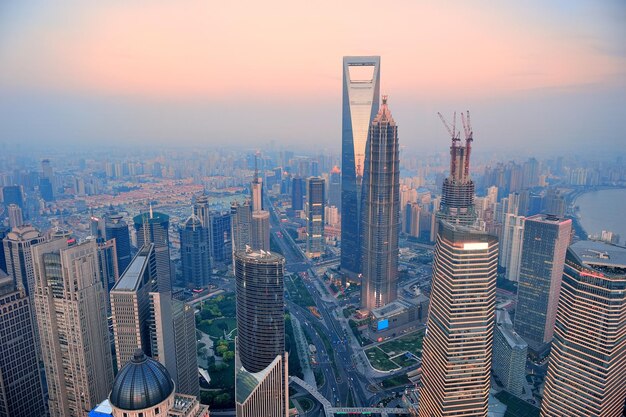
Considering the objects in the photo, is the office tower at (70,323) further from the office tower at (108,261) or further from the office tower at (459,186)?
the office tower at (459,186)

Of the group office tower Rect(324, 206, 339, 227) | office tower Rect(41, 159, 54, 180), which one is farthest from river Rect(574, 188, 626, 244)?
office tower Rect(41, 159, 54, 180)

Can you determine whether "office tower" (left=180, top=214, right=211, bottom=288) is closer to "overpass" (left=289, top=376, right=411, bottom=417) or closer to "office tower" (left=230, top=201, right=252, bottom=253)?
"office tower" (left=230, top=201, right=252, bottom=253)

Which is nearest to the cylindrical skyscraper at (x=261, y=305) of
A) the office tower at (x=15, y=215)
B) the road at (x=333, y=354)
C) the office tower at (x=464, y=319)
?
the road at (x=333, y=354)

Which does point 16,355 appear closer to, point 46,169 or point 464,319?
point 464,319

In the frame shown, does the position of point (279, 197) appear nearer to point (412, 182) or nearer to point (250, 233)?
point (412, 182)

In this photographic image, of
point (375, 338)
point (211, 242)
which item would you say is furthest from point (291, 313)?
point (211, 242)

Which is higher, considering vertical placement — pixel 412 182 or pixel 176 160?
pixel 176 160

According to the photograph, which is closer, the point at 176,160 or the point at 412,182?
the point at 176,160

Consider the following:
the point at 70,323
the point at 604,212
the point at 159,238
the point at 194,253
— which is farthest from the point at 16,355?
the point at 604,212
